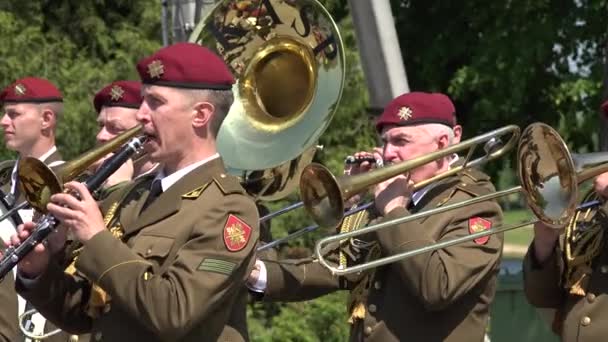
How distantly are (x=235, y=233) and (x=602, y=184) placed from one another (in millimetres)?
1408

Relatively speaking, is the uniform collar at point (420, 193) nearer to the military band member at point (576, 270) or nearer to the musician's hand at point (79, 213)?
the military band member at point (576, 270)

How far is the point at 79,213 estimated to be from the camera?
4961 mm

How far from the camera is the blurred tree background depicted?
1330 cm

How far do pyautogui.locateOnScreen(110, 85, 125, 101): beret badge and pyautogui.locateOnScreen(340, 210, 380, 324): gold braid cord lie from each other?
1.56 metres

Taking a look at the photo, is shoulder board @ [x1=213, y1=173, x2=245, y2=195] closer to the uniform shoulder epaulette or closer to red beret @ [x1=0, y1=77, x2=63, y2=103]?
the uniform shoulder epaulette

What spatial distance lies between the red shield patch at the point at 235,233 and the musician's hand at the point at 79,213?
0.39 m

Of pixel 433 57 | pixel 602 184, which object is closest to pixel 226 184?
pixel 602 184

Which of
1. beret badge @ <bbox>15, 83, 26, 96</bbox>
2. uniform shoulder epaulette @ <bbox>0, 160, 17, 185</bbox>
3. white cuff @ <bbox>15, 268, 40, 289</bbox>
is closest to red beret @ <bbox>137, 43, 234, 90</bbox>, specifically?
white cuff @ <bbox>15, 268, 40, 289</bbox>

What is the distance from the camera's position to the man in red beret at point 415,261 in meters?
6.02

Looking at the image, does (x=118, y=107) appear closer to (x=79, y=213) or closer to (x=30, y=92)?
(x=30, y=92)

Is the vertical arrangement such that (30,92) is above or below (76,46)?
above

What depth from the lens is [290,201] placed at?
39.0 feet

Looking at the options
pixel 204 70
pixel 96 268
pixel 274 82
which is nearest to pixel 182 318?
pixel 96 268

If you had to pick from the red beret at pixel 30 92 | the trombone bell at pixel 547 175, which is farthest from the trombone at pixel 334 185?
the red beret at pixel 30 92
